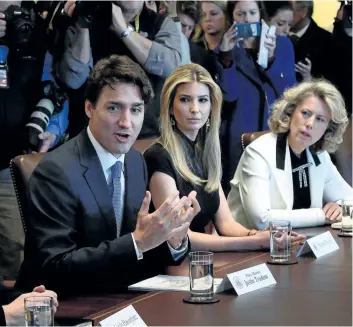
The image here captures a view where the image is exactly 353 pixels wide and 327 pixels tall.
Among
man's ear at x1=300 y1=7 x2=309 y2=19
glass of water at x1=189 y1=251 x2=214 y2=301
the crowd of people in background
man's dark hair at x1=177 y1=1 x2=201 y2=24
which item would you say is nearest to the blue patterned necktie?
the crowd of people in background

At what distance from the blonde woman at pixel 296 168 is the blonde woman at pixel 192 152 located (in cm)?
23

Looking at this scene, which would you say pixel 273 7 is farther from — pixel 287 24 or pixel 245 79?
pixel 245 79

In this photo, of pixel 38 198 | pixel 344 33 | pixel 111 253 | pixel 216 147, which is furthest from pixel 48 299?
pixel 344 33

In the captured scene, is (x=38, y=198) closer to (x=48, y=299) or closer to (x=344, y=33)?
(x=48, y=299)

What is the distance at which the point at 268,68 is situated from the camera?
17.6 ft

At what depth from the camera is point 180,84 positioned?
3615mm

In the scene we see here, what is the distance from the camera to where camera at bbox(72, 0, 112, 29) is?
4.12m

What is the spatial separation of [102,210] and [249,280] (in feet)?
1.77

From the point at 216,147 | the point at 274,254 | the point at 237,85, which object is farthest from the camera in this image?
the point at 237,85

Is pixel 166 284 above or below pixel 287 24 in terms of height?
below

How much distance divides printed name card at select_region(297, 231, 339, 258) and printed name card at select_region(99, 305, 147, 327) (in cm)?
111

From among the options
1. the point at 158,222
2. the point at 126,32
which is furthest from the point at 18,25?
the point at 158,222

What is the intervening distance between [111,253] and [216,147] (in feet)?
4.12

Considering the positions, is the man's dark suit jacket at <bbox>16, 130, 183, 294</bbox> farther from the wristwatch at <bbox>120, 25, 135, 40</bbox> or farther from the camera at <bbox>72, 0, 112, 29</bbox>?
the wristwatch at <bbox>120, 25, 135, 40</bbox>
